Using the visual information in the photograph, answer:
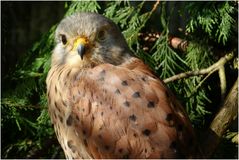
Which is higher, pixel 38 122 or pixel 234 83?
pixel 234 83

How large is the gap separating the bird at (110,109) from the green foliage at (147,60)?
0.56 meters

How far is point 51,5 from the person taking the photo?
214 inches

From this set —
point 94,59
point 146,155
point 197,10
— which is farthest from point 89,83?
point 197,10

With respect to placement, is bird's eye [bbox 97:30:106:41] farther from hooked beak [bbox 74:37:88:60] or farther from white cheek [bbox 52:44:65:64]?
white cheek [bbox 52:44:65:64]

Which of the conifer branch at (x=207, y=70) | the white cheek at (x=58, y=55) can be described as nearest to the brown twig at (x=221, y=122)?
the conifer branch at (x=207, y=70)

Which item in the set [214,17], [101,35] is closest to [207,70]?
[214,17]

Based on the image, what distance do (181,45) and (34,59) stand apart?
988 mm

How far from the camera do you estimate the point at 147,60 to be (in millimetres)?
3508

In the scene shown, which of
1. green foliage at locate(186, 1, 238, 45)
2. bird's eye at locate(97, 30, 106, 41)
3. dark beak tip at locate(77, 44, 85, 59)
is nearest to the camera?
dark beak tip at locate(77, 44, 85, 59)

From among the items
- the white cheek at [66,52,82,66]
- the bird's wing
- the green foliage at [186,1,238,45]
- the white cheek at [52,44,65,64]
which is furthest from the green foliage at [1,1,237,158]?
the bird's wing

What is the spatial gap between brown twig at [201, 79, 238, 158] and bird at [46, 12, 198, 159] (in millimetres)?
296

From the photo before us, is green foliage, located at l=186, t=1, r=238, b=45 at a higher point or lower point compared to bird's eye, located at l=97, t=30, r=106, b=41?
lower

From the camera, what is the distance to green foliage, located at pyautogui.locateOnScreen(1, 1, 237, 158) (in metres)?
3.43

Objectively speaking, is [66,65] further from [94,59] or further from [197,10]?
[197,10]
